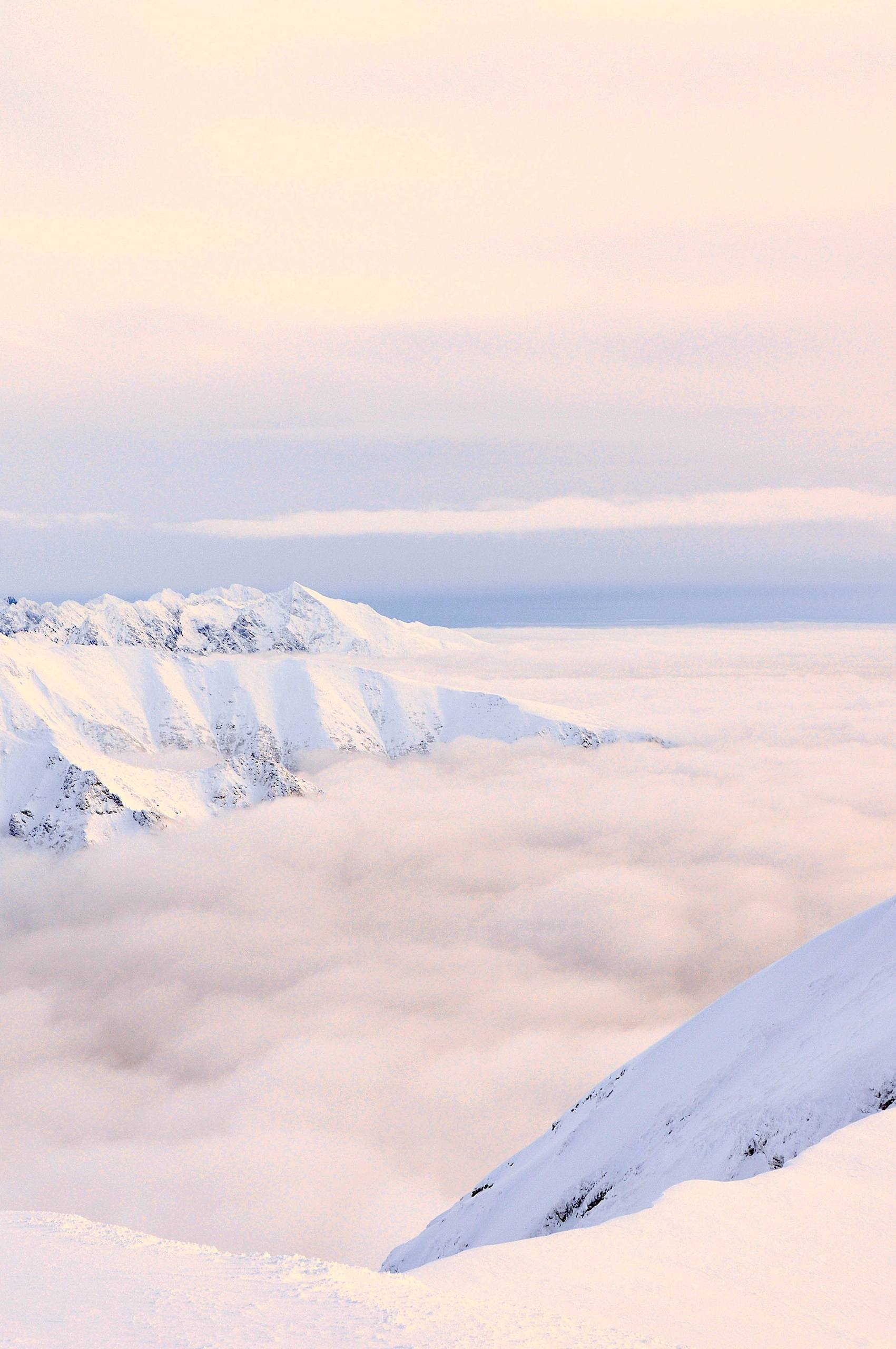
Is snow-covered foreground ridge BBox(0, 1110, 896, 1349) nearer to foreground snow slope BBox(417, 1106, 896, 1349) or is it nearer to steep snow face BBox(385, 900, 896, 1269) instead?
foreground snow slope BBox(417, 1106, 896, 1349)

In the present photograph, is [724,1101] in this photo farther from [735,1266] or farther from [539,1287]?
[539,1287]

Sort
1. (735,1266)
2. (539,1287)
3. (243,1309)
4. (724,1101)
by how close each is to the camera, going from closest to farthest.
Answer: (243,1309)
(539,1287)
(735,1266)
(724,1101)

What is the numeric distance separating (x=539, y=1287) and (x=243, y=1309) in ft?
24.7

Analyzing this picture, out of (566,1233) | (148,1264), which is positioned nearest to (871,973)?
(566,1233)

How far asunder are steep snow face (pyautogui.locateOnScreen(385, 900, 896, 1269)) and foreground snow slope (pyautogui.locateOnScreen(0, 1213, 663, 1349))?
26470 millimetres

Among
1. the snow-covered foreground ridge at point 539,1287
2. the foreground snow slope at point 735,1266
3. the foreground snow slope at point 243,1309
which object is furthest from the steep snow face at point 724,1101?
the foreground snow slope at point 243,1309

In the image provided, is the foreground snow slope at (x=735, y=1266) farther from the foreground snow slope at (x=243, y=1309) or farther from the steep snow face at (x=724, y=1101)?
the steep snow face at (x=724, y=1101)

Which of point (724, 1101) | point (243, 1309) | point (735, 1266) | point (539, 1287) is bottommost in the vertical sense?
point (724, 1101)

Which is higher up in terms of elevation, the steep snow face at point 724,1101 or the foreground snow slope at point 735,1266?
the foreground snow slope at point 735,1266

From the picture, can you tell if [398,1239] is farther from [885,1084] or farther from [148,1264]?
[148,1264]

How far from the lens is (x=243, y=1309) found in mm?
14727

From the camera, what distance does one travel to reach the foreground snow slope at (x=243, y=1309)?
43.5ft

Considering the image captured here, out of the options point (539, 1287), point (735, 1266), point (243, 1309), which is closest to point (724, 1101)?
point (735, 1266)

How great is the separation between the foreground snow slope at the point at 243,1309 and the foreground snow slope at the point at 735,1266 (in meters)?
1.94
